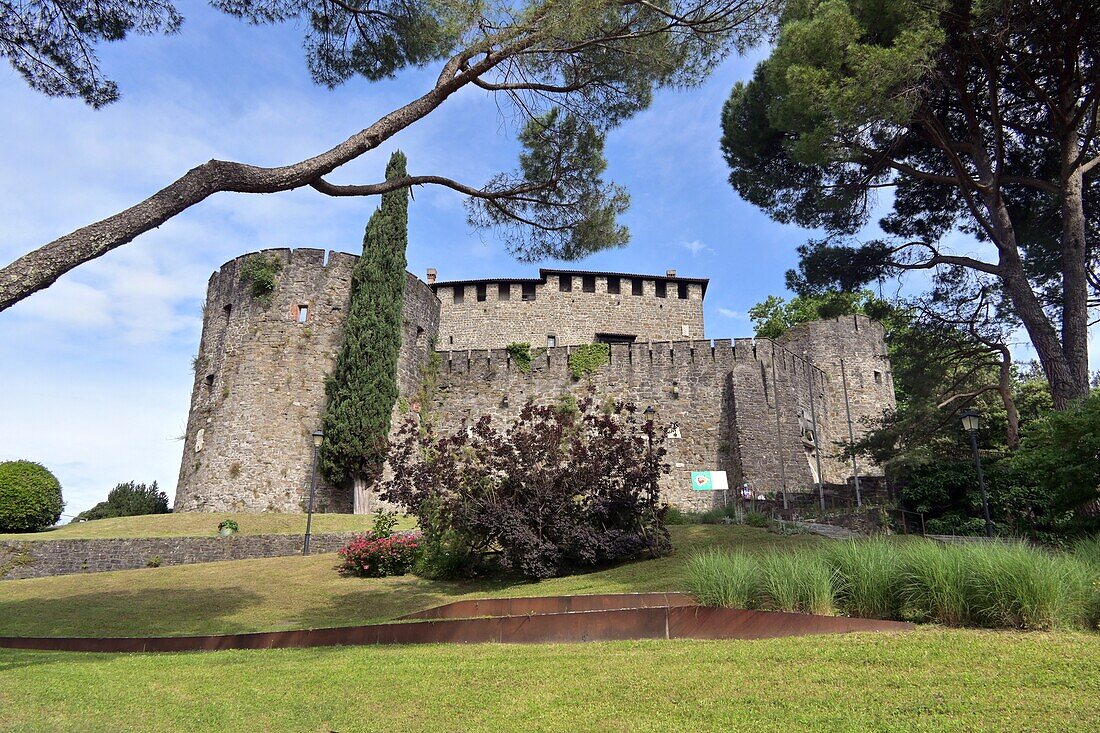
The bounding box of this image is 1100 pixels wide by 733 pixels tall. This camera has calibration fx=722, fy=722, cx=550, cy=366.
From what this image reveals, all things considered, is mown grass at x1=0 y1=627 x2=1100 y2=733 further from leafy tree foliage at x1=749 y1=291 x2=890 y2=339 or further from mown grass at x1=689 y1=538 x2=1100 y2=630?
leafy tree foliage at x1=749 y1=291 x2=890 y2=339

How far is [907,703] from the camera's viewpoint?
4066 mm

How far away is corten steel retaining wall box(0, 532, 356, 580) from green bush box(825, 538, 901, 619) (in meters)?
11.8

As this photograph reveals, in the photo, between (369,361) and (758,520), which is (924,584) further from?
(369,361)

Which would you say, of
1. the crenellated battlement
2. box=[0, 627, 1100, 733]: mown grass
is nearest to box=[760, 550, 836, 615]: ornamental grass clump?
box=[0, 627, 1100, 733]: mown grass

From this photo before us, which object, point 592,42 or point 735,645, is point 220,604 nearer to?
point 735,645

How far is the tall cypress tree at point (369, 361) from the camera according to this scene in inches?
735

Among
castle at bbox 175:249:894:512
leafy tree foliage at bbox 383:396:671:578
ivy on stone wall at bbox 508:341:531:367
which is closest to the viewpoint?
leafy tree foliage at bbox 383:396:671:578

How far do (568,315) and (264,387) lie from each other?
14.7m

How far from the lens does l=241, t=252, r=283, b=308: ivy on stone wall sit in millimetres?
20188

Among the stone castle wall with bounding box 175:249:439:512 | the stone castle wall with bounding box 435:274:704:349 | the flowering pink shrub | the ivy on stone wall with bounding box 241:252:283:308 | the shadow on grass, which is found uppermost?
the stone castle wall with bounding box 435:274:704:349

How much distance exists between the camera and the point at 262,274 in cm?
2019

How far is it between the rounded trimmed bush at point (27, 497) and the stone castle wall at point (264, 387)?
3063 millimetres

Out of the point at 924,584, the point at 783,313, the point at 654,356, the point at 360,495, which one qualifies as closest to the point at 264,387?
the point at 360,495

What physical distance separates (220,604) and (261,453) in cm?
846
